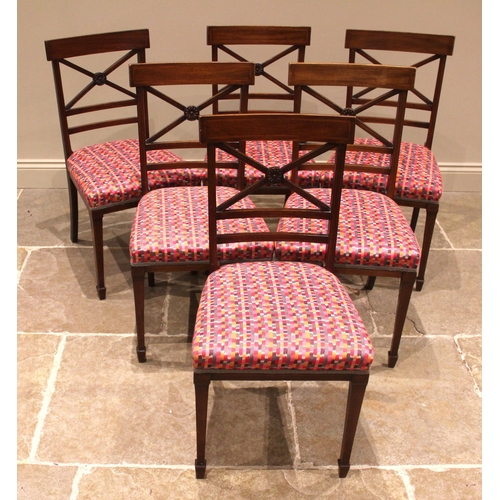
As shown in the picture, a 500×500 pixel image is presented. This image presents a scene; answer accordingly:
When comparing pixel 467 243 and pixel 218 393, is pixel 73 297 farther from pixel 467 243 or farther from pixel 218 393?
pixel 467 243

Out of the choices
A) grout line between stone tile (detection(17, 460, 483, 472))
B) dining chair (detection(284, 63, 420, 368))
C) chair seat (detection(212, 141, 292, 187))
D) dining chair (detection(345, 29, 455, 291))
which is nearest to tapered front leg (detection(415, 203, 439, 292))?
dining chair (detection(345, 29, 455, 291))

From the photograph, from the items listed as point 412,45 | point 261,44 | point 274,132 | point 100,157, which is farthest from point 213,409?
point 412,45

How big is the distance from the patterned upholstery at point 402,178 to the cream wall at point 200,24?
0.96 meters

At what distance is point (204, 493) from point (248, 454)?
21 centimetres

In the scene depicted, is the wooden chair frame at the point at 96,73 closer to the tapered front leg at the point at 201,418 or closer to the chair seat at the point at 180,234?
the chair seat at the point at 180,234

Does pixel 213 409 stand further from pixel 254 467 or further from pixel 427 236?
pixel 427 236

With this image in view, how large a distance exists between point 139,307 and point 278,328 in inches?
29.7

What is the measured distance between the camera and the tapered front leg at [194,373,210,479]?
1.85 meters

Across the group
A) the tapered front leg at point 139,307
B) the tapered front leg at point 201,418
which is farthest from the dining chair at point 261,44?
the tapered front leg at point 201,418

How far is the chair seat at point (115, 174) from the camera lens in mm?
2729

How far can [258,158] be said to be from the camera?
9.71 ft

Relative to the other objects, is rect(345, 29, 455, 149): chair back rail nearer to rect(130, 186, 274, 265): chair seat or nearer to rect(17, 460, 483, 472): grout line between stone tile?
rect(130, 186, 274, 265): chair seat

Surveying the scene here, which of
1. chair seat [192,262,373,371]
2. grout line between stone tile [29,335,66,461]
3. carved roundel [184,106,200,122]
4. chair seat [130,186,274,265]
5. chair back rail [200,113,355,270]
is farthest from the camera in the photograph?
carved roundel [184,106,200,122]

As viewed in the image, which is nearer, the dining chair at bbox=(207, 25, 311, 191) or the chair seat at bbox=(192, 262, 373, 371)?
the chair seat at bbox=(192, 262, 373, 371)
